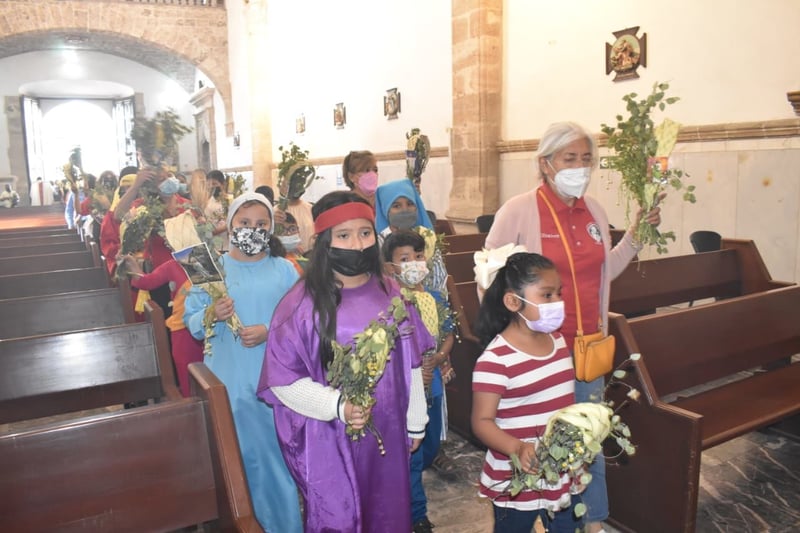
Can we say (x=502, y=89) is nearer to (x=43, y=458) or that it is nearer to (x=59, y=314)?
(x=59, y=314)

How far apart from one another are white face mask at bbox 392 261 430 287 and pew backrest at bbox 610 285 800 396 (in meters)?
0.88

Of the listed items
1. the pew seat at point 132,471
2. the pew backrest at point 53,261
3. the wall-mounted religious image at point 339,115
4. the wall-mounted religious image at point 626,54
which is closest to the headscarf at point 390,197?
the pew seat at point 132,471

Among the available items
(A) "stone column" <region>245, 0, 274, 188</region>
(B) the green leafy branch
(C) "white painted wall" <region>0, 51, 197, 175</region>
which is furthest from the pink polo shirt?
(C) "white painted wall" <region>0, 51, 197, 175</region>

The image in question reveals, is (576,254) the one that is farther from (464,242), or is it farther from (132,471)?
(464,242)

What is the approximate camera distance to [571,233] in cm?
254

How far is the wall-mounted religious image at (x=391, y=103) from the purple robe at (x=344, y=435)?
908cm

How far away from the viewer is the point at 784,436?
3.93 meters

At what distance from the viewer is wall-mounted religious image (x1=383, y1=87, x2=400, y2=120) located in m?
10.8

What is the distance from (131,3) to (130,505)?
58.0 feet

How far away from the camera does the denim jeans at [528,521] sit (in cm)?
210

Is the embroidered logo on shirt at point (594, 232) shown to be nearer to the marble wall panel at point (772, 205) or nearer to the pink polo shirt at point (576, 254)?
the pink polo shirt at point (576, 254)

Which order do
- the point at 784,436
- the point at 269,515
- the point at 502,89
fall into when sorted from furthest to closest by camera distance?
the point at 502,89 < the point at 784,436 < the point at 269,515

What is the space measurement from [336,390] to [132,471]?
2.15ft

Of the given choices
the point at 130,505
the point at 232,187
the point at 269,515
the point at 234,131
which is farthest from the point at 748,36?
the point at 234,131
